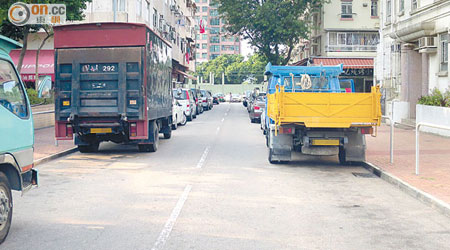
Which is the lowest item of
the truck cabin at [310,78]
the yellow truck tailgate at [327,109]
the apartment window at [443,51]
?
the yellow truck tailgate at [327,109]

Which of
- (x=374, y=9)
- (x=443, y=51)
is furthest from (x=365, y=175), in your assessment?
(x=374, y=9)

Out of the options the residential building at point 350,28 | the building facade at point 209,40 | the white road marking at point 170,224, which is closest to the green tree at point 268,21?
the residential building at point 350,28

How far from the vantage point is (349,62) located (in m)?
44.3

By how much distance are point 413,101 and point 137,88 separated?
674 inches

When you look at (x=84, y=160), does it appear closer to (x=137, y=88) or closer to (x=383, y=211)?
(x=137, y=88)

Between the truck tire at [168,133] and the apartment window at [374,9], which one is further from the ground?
the apartment window at [374,9]

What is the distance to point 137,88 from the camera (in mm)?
13758

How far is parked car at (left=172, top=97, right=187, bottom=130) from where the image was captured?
24.0m

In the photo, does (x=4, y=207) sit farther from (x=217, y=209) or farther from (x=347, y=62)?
(x=347, y=62)

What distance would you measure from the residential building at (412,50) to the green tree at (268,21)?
417 inches

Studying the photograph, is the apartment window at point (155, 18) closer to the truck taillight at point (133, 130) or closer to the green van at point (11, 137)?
the truck taillight at point (133, 130)

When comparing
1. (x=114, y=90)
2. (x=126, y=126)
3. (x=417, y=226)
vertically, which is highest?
(x=114, y=90)

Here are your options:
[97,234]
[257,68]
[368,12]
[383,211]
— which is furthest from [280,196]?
[257,68]

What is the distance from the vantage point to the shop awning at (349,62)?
43.1 metres
